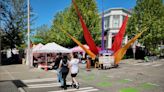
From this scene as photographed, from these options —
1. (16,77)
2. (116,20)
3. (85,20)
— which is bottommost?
(16,77)

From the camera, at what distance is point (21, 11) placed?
43562 mm

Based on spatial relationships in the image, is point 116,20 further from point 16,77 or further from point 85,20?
point 16,77

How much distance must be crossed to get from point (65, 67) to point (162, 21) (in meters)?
32.6

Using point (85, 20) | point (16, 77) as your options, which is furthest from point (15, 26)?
point (16, 77)

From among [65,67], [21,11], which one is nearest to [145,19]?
[21,11]

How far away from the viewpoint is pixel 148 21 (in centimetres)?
4172

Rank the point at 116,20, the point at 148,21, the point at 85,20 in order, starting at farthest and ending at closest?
the point at 116,20, the point at 85,20, the point at 148,21

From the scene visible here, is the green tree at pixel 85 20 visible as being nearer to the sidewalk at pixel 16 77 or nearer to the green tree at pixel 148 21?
the green tree at pixel 148 21

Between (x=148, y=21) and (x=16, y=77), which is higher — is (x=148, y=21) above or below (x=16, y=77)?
above

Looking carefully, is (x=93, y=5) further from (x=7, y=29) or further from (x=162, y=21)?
(x=7, y=29)

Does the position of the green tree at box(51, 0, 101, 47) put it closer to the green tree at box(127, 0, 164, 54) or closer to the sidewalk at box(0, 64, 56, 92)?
the green tree at box(127, 0, 164, 54)

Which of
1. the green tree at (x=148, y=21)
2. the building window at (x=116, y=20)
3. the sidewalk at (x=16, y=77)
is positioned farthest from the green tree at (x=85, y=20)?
the sidewalk at (x=16, y=77)

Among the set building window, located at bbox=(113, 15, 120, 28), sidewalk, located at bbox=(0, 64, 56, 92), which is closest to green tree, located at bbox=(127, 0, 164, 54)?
building window, located at bbox=(113, 15, 120, 28)

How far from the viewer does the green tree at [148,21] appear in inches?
1639
